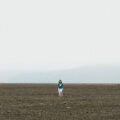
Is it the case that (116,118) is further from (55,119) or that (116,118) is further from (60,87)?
(60,87)

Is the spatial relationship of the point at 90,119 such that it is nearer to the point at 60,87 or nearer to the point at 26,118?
the point at 26,118

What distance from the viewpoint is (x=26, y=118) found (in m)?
14.1

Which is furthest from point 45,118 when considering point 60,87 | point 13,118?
point 60,87

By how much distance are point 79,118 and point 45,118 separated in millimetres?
1674

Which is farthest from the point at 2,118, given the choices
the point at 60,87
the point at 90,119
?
the point at 60,87

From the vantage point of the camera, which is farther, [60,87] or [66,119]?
[60,87]

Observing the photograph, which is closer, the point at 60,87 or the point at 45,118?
the point at 45,118

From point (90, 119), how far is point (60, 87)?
1651 centimetres

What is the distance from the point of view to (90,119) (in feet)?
44.8

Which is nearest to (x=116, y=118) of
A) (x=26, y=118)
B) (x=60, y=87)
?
(x=26, y=118)

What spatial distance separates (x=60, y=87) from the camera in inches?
1185

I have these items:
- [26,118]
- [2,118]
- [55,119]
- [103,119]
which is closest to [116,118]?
[103,119]

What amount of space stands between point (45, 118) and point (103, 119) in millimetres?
2829

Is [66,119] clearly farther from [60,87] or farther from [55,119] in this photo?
[60,87]
